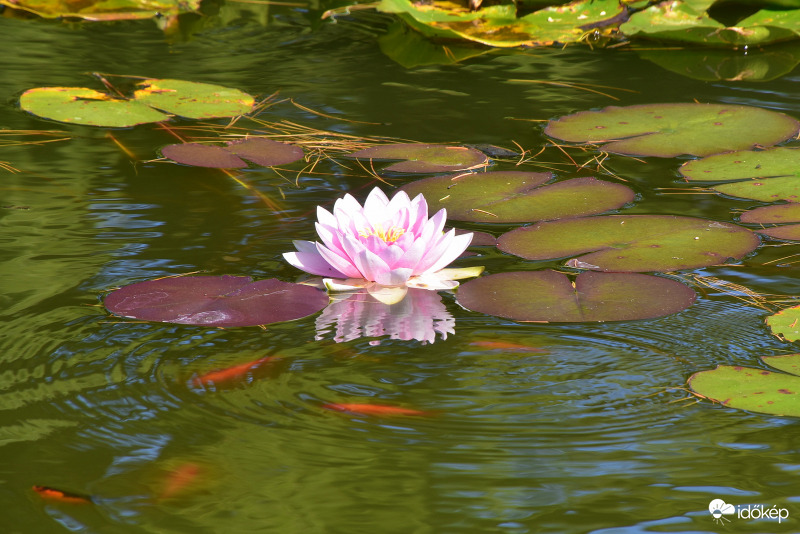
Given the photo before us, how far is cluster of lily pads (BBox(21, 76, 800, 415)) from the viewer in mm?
1716

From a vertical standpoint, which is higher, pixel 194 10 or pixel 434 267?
pixel 194 10

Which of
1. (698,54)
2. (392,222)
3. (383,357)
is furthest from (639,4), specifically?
(383,357)

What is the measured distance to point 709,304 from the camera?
1770mm

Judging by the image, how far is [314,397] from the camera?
1467mm

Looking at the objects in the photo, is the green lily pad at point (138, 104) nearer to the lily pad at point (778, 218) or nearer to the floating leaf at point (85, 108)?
the floating leaf at point (85, 108)

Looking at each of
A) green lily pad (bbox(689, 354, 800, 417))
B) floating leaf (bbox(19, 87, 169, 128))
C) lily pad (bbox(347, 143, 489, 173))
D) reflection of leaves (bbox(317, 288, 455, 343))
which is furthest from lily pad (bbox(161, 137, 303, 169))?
green lily pad (bbox(689, 354, 800, 417))

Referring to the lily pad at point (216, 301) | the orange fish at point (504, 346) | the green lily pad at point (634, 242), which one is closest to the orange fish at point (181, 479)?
the lily pad at point (216, 301)

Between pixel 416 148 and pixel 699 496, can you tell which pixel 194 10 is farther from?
pixel 699 496

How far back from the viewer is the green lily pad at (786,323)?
5.27 feet

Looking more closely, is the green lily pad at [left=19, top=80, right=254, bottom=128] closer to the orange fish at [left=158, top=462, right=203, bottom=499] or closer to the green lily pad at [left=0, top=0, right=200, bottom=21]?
the green lily pad at [left=0, top=0, right=200, bottom=21]

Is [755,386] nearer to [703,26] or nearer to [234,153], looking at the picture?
[234,153]

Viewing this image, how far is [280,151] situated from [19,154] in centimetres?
77

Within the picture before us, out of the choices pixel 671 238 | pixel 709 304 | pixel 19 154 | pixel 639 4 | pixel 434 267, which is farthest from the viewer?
pixel 639 4

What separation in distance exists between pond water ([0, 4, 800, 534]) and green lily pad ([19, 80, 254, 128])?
0.30 metres
